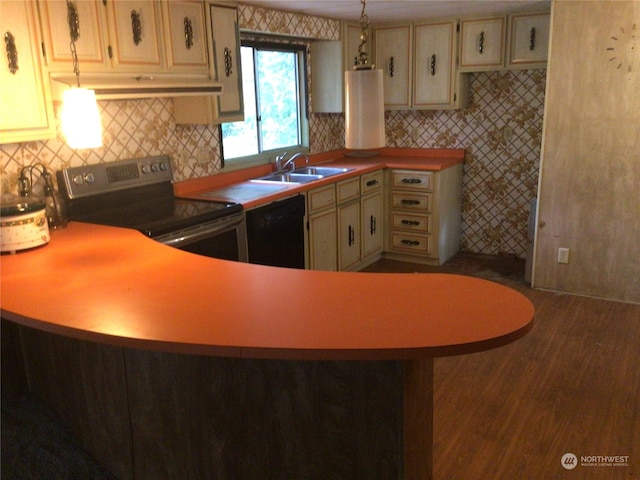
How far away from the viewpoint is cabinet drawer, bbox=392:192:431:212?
487 centimetres

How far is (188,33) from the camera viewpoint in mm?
3244

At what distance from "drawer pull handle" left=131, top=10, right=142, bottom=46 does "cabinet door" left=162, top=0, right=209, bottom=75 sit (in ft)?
0.58

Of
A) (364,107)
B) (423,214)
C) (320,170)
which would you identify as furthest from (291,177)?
(364,107)

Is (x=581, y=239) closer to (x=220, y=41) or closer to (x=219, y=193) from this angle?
(x=219, y=193)

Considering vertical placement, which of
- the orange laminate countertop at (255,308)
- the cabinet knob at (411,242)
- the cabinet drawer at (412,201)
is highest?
the orange laminate countertop at (255,308)

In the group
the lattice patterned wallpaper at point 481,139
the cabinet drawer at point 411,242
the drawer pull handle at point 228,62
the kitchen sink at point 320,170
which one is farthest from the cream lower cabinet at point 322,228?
the drawer pull handle at point 228,62

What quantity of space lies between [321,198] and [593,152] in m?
1.91

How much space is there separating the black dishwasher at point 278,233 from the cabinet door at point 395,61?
1.79m

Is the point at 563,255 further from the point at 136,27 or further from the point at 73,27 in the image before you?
the point at 73,27

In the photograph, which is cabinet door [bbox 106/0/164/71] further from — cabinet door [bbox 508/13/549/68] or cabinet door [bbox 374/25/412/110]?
cabinet door [bbox 508/13/549/68]

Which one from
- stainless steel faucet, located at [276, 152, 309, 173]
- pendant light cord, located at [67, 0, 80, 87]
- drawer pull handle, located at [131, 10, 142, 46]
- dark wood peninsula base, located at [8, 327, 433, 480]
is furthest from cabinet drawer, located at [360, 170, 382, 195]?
dark wood peninsula base, located at [8, 327, 433, 480]

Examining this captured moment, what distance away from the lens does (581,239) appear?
13.3 ft

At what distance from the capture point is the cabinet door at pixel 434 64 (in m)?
4.85

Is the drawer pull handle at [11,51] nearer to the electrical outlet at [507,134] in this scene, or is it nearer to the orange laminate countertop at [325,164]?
the orange laminate countertop at [325,164]
